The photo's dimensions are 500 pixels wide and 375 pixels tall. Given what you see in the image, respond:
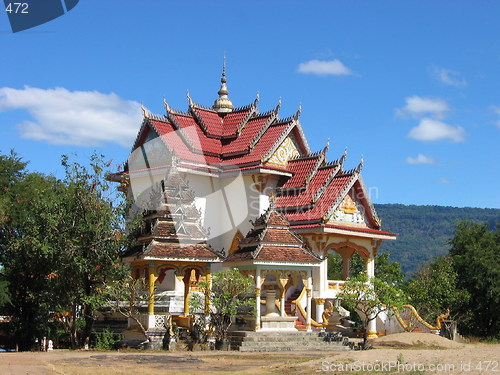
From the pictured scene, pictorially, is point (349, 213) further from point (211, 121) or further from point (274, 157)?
point (211, 121)

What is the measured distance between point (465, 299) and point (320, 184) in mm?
9922

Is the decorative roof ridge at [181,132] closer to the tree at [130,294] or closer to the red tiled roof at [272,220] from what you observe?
the red tiled roof at [272,220]

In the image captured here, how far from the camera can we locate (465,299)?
37719mm

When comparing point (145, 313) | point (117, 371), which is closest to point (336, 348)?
point (145, 313)

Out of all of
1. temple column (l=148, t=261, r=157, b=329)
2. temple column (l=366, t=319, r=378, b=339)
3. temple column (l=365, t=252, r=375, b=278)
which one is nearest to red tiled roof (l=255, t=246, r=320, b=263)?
temple column (l=148, t=261, r=157, b=329)

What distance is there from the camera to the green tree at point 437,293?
36.2 metres

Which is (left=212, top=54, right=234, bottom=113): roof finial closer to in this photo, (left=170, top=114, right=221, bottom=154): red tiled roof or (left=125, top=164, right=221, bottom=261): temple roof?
(left=170, top=114, right=221, bottom=154): red tiled roof

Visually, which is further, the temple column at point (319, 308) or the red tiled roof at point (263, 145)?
the red tiled roof at point (263, 145)

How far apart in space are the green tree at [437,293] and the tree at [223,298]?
1210cm

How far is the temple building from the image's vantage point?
28.1 meters

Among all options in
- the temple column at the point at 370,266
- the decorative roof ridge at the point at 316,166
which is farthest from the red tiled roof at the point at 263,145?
the temple column at the point at 370,266

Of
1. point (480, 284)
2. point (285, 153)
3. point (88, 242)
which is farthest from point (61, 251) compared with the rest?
point (480, 284)

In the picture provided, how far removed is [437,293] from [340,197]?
773 cm

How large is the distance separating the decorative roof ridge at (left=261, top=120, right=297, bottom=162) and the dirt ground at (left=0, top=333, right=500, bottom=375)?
10933mm
